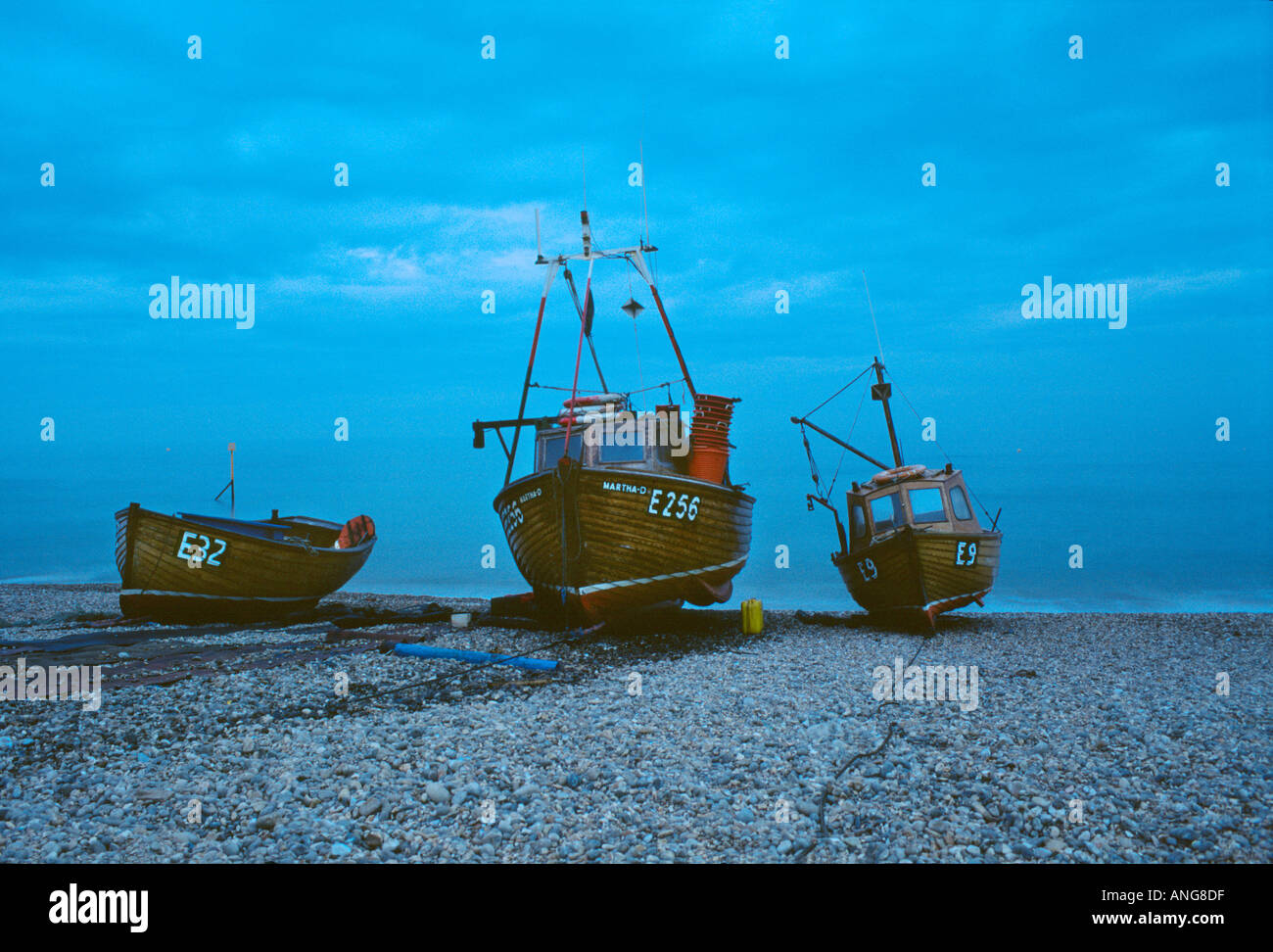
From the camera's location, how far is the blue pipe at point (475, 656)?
10844 mm

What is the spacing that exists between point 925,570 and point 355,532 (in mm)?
14285

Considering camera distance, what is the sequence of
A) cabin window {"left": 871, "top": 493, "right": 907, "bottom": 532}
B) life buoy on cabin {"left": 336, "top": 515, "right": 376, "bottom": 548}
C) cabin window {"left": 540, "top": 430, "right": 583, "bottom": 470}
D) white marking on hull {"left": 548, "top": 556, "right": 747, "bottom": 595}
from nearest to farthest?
white marking on hull {"left": 548, "top": 556, "right": 747, "bottom": 595} → cabin window {"left": 540, "top": 430, "right": 583, "bottom": 470} → cabin window {"left": 871, "top": 493, "right": 907, "bottom": 532} → life buoy on cabin {"left": 336, "top": 515, "right": 376, "bottom": 548}

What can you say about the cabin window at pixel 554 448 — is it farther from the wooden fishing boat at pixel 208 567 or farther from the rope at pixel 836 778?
the rope at pixel 836 778

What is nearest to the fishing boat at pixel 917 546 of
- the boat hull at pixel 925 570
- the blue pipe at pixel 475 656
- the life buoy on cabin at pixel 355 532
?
the boat hull at pixel 925 570

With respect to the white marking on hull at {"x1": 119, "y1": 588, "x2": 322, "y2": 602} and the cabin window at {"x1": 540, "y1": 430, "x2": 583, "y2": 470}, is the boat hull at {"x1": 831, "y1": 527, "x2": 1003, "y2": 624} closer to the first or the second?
the cabin window at {"x1": 540, "y1": 430, "x2": 583, "y2": 470}

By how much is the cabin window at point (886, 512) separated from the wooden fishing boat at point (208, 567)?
1281 cm

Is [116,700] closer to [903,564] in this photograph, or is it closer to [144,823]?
[144,823]

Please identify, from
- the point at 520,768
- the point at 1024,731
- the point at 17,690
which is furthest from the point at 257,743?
the point at 1024,731

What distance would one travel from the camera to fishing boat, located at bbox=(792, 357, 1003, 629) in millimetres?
15688

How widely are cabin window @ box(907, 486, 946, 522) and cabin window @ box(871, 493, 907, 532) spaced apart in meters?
0.29

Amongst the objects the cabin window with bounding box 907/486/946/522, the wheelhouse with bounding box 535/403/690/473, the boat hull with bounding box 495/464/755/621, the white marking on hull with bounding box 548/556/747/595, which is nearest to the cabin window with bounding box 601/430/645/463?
the wheelhouse with bounding box 535/403/690/473

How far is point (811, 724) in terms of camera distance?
26.6 feet
